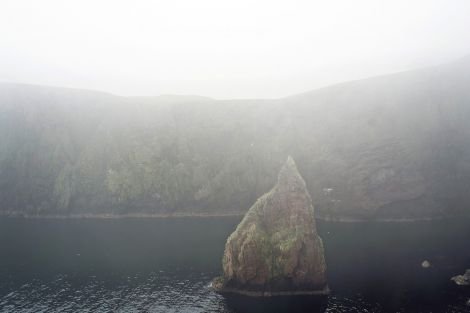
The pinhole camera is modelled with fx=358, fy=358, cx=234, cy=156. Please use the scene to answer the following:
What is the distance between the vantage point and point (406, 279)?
74.3 m

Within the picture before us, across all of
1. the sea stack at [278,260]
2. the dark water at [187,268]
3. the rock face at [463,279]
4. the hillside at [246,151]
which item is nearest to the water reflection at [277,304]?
the dark water at [187,268]

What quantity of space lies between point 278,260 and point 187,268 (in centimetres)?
2555

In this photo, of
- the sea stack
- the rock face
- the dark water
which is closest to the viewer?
the dark water

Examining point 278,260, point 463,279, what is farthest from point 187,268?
point 463,279

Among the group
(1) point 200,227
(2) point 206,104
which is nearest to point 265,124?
(2) point 206,104

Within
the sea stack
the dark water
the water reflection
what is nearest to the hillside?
the dark water

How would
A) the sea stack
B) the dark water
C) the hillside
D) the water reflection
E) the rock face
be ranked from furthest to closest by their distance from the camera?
the hillside
the rock face
the sea stack
the dark water
the water reflection

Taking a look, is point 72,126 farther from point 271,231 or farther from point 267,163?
point 271,231

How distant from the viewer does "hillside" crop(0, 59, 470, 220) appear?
133625mm

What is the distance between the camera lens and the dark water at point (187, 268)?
6569 cm

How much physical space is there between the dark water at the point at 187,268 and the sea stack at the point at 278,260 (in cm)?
372

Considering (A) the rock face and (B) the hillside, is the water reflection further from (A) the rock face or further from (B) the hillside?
(B) the hillside

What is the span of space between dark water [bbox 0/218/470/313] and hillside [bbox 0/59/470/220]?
18101mm

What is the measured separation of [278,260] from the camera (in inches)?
2726
